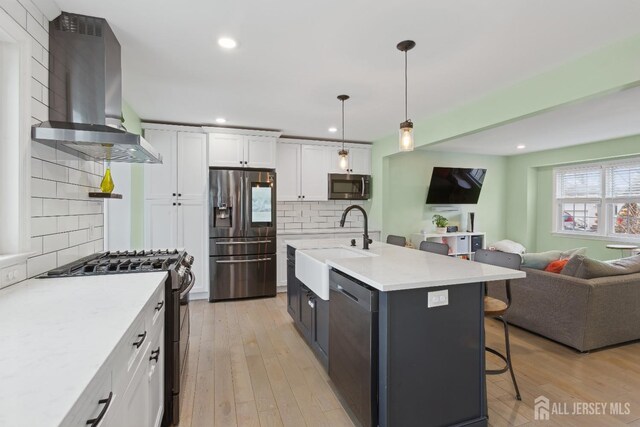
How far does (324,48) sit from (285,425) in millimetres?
2510

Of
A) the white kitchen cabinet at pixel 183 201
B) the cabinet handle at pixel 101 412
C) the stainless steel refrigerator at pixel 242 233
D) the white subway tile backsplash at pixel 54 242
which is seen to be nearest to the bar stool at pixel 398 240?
the stainless steel refrigerator at pixel 242 233

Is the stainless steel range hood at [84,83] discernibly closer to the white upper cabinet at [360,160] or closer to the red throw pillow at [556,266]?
the red throw pillow at [556,266]

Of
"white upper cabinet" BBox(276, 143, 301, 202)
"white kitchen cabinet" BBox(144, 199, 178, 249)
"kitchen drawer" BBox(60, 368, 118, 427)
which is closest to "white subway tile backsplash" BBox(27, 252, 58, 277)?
"kitchen drawer" BBox(60, 368, 118, 427)

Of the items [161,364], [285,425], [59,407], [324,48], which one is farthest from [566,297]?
[59,407]

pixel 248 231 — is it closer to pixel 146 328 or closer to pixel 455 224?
pixel 146 328

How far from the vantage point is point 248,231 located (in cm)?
449

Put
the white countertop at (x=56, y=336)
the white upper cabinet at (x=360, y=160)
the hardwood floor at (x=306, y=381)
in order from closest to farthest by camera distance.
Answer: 1. the white countertop at (x=56, y=336)
2. the hardwood floor at (x=306, y=381)
3. the white upper cabinet at (x=360, y=160)

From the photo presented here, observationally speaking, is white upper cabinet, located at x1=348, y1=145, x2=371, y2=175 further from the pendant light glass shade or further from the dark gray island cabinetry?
the pendant light glass shade

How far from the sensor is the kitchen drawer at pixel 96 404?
0.70m

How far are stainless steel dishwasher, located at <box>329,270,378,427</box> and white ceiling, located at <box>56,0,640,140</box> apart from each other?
1611 millimetres

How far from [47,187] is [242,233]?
2694mm

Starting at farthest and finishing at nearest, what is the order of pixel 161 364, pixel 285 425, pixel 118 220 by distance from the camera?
pixel 118 220 < pixel 285 425 < pixel 161 364

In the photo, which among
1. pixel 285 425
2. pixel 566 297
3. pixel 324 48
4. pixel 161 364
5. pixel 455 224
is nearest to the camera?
pixel 161 364

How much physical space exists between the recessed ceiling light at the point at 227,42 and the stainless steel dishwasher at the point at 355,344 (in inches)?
68.3
